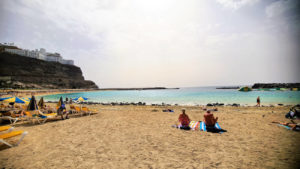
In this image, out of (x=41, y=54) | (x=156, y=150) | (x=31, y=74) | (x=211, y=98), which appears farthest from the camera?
(x=41, y=54)

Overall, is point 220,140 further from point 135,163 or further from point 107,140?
point 107,140

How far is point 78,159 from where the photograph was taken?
3.72m

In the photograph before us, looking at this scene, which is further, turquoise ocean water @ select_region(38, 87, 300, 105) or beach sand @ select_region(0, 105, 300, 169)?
turquoise ocean water @ select_region(38, 87, 300, 105)

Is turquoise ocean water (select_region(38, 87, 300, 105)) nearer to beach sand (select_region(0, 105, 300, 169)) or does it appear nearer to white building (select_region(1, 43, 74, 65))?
beach sand (select_region(0, 105, 300, 169))

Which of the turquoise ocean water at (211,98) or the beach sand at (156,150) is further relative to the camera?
the turquoise ocean water at (211,98)

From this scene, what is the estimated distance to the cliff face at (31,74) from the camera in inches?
2513

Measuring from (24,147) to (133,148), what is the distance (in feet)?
12.5

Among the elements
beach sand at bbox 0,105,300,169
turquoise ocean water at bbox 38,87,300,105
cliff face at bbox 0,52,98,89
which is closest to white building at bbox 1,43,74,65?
cliff face at bbox 0,52,98,89

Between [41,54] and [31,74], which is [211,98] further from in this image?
[41,54]

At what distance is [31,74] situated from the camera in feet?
243

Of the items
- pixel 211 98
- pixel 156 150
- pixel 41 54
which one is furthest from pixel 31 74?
pixel 156 150

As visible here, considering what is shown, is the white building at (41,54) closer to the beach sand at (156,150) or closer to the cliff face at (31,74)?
the cliff face at (31,74)

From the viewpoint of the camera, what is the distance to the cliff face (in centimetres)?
6383

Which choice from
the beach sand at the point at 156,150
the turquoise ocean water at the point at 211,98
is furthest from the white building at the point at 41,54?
the beach sand at the point at 156,150
